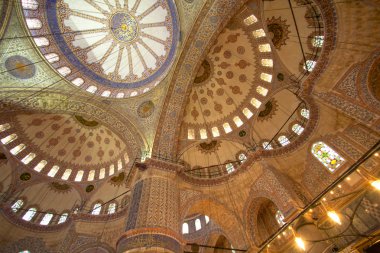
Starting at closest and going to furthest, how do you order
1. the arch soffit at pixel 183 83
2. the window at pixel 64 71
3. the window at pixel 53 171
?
the arch soffit at pixel 183 83 < the window at pixel 64 71 < the window at pixel 53 171

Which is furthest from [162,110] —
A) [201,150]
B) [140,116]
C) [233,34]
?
[233,34]

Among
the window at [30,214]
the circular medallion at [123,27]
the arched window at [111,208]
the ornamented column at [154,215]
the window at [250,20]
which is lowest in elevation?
the ornamented column at [154,215]

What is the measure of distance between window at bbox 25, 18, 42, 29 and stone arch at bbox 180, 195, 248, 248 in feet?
32.5

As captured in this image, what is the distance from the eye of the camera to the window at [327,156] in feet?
26.1

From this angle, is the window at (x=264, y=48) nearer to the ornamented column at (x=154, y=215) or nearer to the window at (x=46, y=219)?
the ornamented column at (x=154, y=215)

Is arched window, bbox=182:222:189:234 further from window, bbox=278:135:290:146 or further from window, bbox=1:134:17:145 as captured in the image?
window, bbox=1:134:17:145

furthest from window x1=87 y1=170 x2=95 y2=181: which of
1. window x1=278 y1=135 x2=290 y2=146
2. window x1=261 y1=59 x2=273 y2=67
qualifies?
window x1=261 y1=59 x2=273 y2=67

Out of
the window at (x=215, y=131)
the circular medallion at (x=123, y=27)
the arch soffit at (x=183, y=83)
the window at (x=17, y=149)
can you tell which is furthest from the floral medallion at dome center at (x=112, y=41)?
the window at (x=17, y=149)

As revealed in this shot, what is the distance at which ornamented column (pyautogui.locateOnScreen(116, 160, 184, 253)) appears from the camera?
5574 mm

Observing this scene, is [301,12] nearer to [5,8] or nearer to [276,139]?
[276,139]

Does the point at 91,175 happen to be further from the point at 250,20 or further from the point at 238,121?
the point at 250,20

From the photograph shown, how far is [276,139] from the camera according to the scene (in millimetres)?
10938

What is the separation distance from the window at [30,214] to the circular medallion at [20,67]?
779 centimetres

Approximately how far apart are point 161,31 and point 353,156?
10302mm
